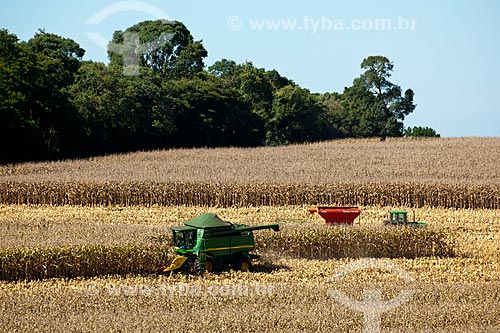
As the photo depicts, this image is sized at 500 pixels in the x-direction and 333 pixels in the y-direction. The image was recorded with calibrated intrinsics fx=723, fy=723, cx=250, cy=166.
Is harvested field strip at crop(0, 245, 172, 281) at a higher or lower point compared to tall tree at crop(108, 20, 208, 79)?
lower

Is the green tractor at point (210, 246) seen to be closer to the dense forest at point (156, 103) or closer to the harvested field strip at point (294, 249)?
the harvested field strip at point (294, 249)

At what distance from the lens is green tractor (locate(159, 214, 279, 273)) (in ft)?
55.3

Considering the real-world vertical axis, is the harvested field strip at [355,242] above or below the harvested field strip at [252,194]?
below

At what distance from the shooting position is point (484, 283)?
15719mm

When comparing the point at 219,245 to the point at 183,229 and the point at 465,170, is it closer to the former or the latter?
the point at 183,229

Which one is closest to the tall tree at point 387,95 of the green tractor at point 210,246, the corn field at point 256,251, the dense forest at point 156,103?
the dense forest at point 156,103

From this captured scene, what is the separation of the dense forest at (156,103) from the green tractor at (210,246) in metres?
29.7

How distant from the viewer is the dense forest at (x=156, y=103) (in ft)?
150

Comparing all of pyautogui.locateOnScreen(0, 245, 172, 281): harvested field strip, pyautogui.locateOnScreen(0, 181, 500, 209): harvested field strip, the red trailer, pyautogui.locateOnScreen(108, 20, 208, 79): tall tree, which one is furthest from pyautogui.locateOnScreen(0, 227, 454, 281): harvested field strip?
pyautogui.locateOnScreen(108, 20, 208, 79): tall tree

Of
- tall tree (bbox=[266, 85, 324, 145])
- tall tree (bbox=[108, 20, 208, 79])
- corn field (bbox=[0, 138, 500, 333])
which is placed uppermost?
tall tree (bbox=[108, 20, 208, 79])

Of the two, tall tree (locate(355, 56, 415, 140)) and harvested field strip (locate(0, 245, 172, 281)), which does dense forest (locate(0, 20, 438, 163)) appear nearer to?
tall tree (locate(355, 56, 415, 140))

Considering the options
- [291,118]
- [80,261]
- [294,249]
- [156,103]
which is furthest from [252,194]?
[291,118]

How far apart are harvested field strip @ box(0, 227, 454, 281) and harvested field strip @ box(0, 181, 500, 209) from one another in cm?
948

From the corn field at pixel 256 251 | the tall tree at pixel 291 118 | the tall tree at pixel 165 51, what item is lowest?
the corn field at pixel 256 251
